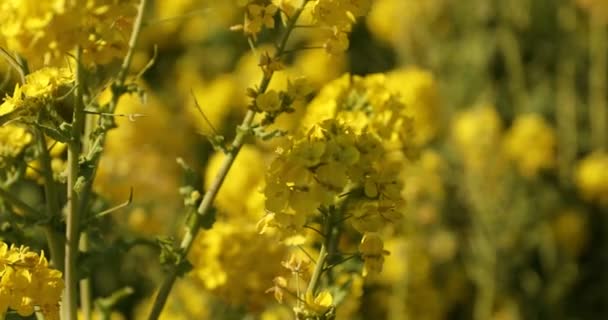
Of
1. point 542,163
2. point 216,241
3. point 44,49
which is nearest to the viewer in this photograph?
point 44,49

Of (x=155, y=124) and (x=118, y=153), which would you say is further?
(x=155, y=124)

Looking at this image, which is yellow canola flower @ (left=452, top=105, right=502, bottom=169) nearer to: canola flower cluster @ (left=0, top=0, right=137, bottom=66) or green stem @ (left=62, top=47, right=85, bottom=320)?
green stem @ (left=62, top=47, right=85, bottom=320)

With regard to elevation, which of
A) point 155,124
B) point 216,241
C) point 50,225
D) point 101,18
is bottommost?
point 155,124

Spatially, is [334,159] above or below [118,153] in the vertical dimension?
above

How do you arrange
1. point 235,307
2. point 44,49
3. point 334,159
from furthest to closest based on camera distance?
point 235,307, point 334,159, point 44,49

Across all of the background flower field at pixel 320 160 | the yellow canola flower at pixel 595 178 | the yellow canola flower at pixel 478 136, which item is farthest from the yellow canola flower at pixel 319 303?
the yellow canola flower at pixel 595 178

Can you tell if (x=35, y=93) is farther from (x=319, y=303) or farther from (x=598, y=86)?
(x=598, y=86)

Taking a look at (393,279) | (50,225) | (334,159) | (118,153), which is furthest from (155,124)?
(334,159)

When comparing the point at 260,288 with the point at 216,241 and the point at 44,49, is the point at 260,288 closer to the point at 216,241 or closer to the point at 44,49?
the point at 216,241
